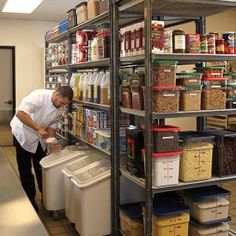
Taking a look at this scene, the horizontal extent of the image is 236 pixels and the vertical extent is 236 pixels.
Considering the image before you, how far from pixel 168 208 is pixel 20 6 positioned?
16.3 ft

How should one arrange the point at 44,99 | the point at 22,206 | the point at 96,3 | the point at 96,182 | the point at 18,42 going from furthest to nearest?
the point at 18,42 → the point at 44,99 → the point at 96,3 → the point at 96,182 → the point at 22,206

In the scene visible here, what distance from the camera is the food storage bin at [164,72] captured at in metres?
Result: 2.78

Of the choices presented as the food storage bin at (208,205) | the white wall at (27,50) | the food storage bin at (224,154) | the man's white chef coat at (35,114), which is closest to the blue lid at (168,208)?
the food storage bin at (208,205)

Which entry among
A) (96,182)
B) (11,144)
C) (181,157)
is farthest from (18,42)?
(181,157)

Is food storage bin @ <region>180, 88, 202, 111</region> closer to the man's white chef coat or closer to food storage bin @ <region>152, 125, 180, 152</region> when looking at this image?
food storage bin @ <region>152, 125, 180, 152</region>

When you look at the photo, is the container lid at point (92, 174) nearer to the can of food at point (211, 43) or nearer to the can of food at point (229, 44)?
the can of food at point (211, 43)

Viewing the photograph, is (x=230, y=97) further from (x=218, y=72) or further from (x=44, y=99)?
(x=44, y=99)

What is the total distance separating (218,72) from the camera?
310 centimetres

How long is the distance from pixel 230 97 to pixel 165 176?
91 centimetres

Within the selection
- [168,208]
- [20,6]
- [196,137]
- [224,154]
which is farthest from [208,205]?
[20,6]

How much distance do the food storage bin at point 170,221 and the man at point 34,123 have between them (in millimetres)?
1641

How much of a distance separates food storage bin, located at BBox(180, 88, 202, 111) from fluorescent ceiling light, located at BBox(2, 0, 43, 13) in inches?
159

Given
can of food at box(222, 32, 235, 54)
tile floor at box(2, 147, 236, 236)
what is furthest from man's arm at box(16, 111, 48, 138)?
can of food at box(222, 32, 235, 54)

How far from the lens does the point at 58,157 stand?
4082mm
